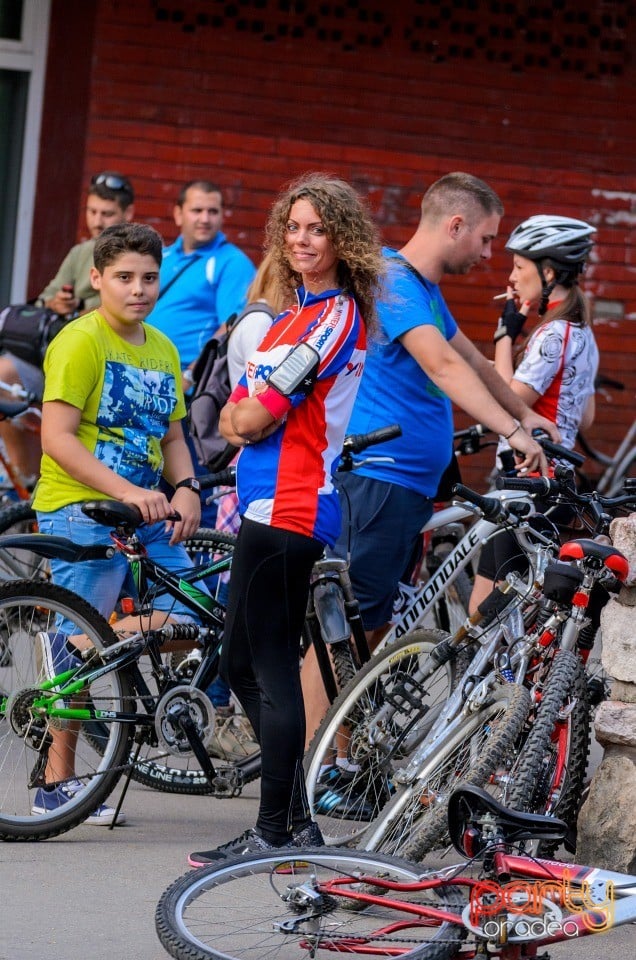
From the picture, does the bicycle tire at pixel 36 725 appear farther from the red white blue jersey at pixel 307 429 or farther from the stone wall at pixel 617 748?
the stone wall at pixel 617 748

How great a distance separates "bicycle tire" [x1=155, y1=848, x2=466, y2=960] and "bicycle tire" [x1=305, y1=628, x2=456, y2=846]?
3.47 ft

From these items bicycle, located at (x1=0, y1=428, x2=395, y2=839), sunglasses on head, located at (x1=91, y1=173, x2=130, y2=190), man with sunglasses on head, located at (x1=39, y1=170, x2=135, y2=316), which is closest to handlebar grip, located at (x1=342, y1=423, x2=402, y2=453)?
bicycle, located at (x1=0, y1=428, x2=395, y2=839)

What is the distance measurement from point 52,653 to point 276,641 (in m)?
0.94

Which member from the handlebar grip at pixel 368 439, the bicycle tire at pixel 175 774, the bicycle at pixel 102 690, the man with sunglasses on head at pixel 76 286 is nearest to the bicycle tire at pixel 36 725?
the bicycle at pixel 102 690

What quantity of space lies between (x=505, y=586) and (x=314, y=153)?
558 cm

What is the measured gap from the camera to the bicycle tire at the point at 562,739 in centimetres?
426

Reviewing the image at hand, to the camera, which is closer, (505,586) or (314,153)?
(505,586)

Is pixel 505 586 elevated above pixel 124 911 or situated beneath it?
elevated above

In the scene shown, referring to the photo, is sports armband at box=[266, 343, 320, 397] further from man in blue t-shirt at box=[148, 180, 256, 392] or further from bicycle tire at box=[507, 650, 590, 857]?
man in blue t-shirt at box=[148, 180, 256, 392]

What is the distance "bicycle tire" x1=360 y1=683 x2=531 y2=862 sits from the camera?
421cm

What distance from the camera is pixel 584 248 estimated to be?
6594 millimetres

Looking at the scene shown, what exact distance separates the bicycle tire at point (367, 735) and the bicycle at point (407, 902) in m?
1.05

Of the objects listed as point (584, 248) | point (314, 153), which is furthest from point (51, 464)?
point (314, 153)

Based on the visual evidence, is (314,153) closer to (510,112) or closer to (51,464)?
(510,112)
